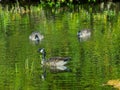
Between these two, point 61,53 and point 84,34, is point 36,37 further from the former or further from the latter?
point 61,53

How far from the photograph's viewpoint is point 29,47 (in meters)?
35.5

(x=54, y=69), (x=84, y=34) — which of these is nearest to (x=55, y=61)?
(x=54, y=69)

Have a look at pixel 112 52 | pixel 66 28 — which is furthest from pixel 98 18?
pixel 112 52

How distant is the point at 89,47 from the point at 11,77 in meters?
8.23

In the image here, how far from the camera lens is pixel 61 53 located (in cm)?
3272

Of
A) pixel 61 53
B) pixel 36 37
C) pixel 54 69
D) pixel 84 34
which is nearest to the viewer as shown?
pixel 54 69

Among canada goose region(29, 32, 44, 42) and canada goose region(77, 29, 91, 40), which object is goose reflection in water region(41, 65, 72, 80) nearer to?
canada goose region(29, 32, 44, 42)

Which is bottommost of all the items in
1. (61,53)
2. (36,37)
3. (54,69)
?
(54,69)

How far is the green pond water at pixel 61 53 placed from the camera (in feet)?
84.4

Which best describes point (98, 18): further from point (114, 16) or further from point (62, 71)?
point (62, 71)

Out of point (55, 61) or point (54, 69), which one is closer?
point (54, 69)

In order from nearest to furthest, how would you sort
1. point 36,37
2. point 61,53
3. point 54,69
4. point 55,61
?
point 54,69 → point 55,61 → point 61,53 → point 36,37

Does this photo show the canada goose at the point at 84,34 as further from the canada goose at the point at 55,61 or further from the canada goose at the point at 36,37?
the canada goose at the point at 55,61

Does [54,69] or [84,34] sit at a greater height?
[84,34]
